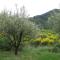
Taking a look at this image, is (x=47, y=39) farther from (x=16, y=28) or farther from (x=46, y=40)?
(x=16, y=28)

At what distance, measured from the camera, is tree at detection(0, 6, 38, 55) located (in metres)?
28.3

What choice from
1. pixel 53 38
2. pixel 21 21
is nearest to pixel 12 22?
pixel 21 21

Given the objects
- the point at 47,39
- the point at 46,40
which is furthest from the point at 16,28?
the point at 47,39

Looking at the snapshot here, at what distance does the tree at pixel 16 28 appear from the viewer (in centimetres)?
2831

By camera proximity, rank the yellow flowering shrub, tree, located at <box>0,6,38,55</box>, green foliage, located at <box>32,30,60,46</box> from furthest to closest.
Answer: the yellow flowering shrub → green foliage, located at <box>32,30,60,46</box> → tree, located at <box>0,6,38,55</box>

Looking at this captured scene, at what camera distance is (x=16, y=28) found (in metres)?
28.3

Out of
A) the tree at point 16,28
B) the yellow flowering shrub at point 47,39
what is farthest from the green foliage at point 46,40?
the tree at point 16,28

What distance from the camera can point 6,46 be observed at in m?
35.1

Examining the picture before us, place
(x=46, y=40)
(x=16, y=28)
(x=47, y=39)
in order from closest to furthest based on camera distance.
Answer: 1. (x=16, y=28)
2. (x=46, y=40)
3. (x=47, y=39)

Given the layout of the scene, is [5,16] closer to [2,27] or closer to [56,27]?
[2,27]

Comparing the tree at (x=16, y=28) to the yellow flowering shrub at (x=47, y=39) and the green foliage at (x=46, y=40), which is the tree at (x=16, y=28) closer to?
the yellow flowering shrub at (x=47, y=39)

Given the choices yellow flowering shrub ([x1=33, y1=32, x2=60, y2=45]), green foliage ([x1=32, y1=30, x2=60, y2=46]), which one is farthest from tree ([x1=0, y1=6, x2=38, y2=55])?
green foliage ([x1=32, y1=30, x2=60, y2=46])

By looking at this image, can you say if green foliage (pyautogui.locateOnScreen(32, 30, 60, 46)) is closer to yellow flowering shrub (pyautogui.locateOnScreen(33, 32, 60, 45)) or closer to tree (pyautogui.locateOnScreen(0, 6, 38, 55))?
yellow flowering shrub (pyautogui.locateOnScreen(33, 32, 60, 45))

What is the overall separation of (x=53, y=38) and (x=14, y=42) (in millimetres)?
17766
